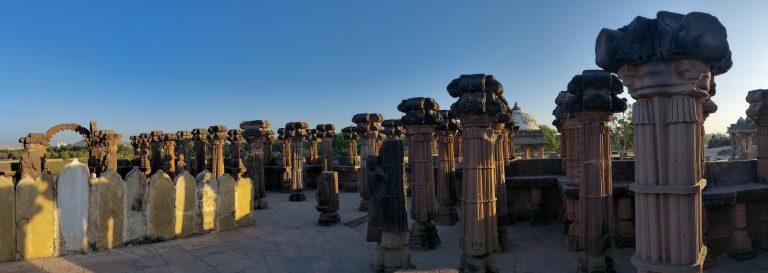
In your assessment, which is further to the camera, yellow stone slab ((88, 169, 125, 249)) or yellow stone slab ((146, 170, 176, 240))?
yellow stone slab ((146, 170, 176, 240))

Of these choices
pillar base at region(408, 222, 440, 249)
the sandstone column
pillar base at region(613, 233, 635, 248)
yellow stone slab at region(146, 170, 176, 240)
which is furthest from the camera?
yellow stone slab at region(146, 170, 176, 240)

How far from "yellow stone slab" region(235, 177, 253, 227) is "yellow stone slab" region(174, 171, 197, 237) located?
4.16 ft

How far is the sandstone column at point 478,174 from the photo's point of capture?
6.85 m

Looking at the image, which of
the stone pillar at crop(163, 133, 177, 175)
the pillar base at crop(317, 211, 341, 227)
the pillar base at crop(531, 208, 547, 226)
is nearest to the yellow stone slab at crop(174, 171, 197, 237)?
the pillar base at crop(317, 211, 341, 227)

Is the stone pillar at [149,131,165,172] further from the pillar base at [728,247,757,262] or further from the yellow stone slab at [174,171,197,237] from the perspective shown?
the pillar base at [728,247,757,262]

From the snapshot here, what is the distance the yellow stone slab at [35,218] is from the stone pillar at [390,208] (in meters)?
7.45

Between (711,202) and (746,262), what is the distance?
1576 millimetres

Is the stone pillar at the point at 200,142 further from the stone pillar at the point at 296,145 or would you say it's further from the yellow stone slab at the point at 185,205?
the yellow stone slab at the point at 185,205

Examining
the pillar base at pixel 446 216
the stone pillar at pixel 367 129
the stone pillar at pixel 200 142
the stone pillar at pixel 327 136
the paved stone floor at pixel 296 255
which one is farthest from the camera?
the stone pillar at pixel 327 136

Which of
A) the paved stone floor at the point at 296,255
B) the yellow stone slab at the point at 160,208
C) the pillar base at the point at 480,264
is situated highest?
the yellow stone slab at the point at 160,208

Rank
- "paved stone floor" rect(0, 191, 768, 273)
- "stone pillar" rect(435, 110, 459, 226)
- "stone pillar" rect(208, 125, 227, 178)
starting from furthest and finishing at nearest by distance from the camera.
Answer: "stone pillar" rect(208, 125, 227, 178) < "stone pillar" rect(435, 110, 459, 226) < "paved stone floor" rect(0, 191, 768, 273)

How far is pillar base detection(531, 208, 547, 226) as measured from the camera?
1216 cm

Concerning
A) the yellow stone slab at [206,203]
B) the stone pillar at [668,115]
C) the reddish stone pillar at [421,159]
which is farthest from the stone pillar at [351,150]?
the stone pillar at [668,115]

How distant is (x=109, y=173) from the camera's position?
988 cm
